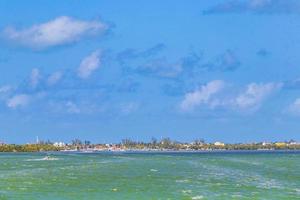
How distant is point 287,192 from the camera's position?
59.4 meters

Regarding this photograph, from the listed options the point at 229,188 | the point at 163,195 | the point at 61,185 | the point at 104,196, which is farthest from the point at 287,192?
the point at 61,185

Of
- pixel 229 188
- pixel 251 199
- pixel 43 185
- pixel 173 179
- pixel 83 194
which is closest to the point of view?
pixel 251 199

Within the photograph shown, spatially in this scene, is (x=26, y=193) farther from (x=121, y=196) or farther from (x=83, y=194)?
(x=121, y=196)

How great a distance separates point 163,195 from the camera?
55.5 m

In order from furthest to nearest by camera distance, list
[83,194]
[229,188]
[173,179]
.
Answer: [173,179] → [229,188] → [83,194]

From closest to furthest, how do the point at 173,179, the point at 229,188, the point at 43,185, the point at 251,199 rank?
the point at 251,199 < the point at 229,188 < the point at 43,185 < the point at 173,179

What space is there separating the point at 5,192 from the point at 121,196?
34.8 ft

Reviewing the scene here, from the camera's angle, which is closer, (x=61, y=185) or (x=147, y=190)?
(x=147, y=190)

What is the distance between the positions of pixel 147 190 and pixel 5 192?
12.2 metres

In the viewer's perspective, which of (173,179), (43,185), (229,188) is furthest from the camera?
(173,179)

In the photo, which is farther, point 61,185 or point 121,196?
point 61,185

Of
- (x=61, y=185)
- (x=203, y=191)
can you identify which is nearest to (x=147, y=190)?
(x=203, y=191)

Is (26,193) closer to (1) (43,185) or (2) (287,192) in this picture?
(1) (43,185)

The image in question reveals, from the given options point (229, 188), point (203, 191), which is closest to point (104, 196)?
point (203, 191)
